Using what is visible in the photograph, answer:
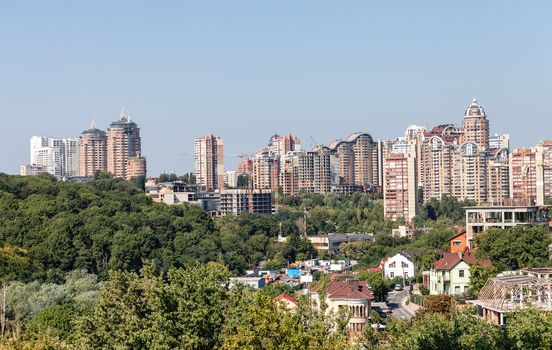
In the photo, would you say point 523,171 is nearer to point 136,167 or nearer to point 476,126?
point 476,126

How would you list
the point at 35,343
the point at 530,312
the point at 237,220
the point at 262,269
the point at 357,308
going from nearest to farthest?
the point at 35,343 → the point at 530,312 → the point at 357,308 → the point at 262,269 → the point at 237,220

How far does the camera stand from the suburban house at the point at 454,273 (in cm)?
2812

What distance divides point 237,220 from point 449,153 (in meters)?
20.6

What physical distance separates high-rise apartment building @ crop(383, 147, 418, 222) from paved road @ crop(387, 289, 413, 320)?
29414 millimetres

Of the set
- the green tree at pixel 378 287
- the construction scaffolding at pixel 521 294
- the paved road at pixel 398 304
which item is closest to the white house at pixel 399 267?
the paved road at pixel 398 304

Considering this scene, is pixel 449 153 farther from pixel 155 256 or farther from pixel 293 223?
pixel 155 256

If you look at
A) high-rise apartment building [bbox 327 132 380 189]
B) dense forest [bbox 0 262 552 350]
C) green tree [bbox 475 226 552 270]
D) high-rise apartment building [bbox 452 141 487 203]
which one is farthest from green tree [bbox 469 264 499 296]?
high-rise apartment building [bbox 327 132 380 189]

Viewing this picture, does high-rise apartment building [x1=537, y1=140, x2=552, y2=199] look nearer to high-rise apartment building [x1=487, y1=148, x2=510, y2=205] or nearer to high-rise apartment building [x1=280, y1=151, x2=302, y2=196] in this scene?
high-rise apartment building [x1=487, y1=148, x2=510, y2=205]

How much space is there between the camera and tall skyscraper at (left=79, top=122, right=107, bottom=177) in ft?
320

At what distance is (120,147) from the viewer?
95.9 meters

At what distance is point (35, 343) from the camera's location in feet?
46.8

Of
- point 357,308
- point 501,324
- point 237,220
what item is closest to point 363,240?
point 237,220

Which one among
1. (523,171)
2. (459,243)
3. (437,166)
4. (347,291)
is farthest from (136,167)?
(347,291)

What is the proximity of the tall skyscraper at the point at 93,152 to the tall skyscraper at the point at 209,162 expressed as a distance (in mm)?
8679
